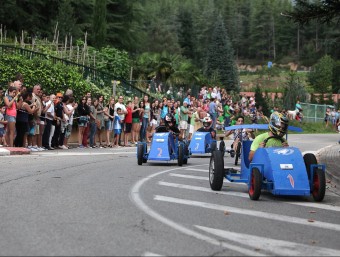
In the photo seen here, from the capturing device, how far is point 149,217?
10.1 m

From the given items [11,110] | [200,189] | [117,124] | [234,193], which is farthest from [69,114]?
[234,193]

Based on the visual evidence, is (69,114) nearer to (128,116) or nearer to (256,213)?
(128,116)

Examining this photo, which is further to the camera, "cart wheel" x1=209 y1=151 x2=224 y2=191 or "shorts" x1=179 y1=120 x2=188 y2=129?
"shorts" x1=179 y1=120 x2=188 y2=129

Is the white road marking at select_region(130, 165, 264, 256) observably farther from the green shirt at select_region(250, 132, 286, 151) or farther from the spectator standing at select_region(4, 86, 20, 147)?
the spectator standing at select_region(4, 86, 20, 147)

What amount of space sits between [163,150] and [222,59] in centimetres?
8169

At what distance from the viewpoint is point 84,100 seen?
2684 cm

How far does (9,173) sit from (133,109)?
15.1 metres

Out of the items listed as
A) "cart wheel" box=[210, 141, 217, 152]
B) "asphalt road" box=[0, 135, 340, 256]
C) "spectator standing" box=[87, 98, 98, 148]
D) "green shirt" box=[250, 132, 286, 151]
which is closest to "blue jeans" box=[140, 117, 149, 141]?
"spectator standing" box=[87, 98, 98, 148]

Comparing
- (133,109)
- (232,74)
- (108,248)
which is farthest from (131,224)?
(232,74)

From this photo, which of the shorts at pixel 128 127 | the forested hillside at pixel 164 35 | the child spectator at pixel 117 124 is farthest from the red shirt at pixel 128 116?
the forested hillside at pixel 164 35

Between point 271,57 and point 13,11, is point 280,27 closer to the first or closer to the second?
point 271,57

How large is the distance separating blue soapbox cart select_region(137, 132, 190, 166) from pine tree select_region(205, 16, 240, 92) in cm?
7758

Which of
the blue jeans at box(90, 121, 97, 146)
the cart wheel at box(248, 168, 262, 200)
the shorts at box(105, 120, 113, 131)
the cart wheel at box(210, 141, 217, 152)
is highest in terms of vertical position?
the shorts at box(105, 120, 113, 131)

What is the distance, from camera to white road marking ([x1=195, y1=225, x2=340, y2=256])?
815cm
